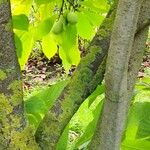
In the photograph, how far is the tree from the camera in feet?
2.04

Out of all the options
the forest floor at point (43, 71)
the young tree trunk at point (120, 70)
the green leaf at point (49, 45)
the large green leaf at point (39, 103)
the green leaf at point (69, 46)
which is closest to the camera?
the young tree trunk at point (120, 70)

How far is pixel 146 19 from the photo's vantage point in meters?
0.68

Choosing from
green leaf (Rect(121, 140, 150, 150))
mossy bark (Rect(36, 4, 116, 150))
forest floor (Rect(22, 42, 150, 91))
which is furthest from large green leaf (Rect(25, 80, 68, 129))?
forest floor (Rect(22, 42, 150, 91))

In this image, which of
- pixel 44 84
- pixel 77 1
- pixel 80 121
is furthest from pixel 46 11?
pixel 44 84

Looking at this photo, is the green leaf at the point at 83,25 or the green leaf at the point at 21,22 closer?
the green leaf at the point at 21,22

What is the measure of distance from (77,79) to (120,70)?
0.13 metres

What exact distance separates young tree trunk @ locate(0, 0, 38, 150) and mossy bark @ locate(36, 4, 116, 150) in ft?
0.11

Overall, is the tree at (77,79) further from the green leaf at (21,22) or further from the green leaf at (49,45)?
the green leaf at (49,45)

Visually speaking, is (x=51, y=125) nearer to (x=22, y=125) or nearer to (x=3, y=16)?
(x=22, y=125)

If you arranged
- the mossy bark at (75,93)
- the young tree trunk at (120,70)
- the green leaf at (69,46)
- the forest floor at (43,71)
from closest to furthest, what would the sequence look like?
the young tree trunk at (120,70)
the mossy bark at (75,93)
the green leaf at (69,46)
the forest floor at (43,71)

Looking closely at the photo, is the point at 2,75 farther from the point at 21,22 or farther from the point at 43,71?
the point at 43,71

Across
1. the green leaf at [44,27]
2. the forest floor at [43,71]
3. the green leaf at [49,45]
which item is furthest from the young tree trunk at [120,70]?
the forest floor at [43,71]

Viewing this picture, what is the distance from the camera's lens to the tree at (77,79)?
623mm

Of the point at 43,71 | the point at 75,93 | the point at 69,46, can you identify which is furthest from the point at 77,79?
the point at 43,71
